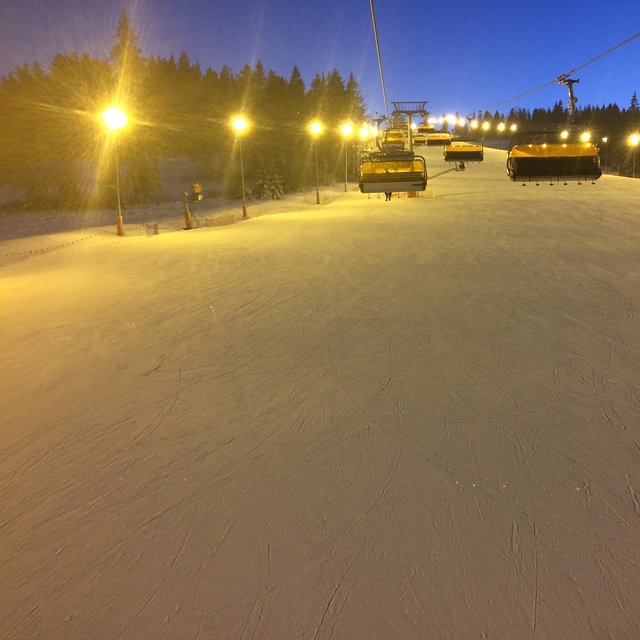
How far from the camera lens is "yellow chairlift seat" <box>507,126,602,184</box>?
48.6 feet

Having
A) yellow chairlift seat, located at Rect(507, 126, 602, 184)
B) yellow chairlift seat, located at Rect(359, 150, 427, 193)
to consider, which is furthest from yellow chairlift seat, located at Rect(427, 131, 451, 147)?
yellow chairlift seat, located at Rect(507, 126, 602, 184)

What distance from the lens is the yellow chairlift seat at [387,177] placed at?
55.8 feet

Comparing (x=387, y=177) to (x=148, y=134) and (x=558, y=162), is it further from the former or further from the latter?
(x=148, y=134)

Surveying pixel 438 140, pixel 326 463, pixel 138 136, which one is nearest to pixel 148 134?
pixel 138 136

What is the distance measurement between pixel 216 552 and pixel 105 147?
150 ft

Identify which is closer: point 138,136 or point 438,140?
point 138,136

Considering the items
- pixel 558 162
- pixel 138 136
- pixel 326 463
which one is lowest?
pixel 326 463

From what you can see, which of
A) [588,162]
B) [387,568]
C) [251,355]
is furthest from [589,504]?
[588,162]

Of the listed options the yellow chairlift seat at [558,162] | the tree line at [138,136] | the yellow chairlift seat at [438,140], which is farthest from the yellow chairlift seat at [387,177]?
the yellow chairlift seat at [438,140]

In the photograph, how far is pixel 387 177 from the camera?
1709cm

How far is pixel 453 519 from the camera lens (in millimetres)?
2754

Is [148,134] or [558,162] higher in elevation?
[148,134]

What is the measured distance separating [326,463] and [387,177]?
50.4 feet

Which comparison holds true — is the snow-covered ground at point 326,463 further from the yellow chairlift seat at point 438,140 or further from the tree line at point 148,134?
the yellow chairlift seat at point 438,140
